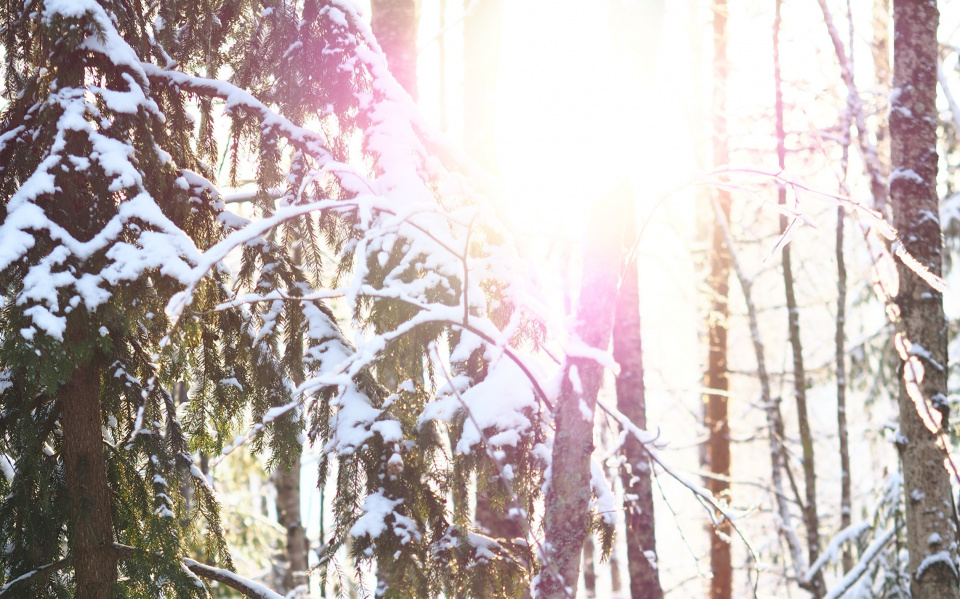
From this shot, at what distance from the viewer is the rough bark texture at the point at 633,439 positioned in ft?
16.4

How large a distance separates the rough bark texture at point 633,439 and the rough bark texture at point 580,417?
2.42 meters

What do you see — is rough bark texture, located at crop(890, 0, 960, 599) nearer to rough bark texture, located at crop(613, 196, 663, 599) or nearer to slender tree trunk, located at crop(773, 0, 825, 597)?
rough bark texture, located at crop(613, 196, 663, 599)

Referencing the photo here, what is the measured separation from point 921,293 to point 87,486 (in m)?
4.36

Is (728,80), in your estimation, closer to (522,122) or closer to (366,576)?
(522,122)

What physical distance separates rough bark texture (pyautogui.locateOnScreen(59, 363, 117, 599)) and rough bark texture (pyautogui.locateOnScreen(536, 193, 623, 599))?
6.19ft

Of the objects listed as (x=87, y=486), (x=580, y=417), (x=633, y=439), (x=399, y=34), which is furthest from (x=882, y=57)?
(x=87, y=486)

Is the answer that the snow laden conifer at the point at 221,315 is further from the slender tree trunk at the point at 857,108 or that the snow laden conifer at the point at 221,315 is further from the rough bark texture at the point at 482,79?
the rough bark texture at the point at 482,79

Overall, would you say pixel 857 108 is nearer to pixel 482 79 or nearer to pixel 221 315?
pixel 482 79

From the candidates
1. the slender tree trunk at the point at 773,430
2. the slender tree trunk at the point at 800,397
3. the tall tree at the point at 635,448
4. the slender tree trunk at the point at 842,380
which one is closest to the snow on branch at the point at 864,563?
the slender tree trunk at the point at 800,397

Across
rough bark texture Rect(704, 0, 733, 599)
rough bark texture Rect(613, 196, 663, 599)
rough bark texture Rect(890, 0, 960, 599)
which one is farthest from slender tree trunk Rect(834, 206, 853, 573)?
rough bark texture Rect(890, 0, 960, 599)

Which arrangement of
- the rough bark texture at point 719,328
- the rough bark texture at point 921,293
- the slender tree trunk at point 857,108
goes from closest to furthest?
the slender tree trunk at point 857,108
the rough bark texture at point 921,293
the rough bark texture at point 719,328

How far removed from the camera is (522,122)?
7020 mm

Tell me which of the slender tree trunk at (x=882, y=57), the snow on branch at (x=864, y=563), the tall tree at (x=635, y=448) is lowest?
the snow on branch at (x=864, y=563)

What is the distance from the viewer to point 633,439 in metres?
4.77
